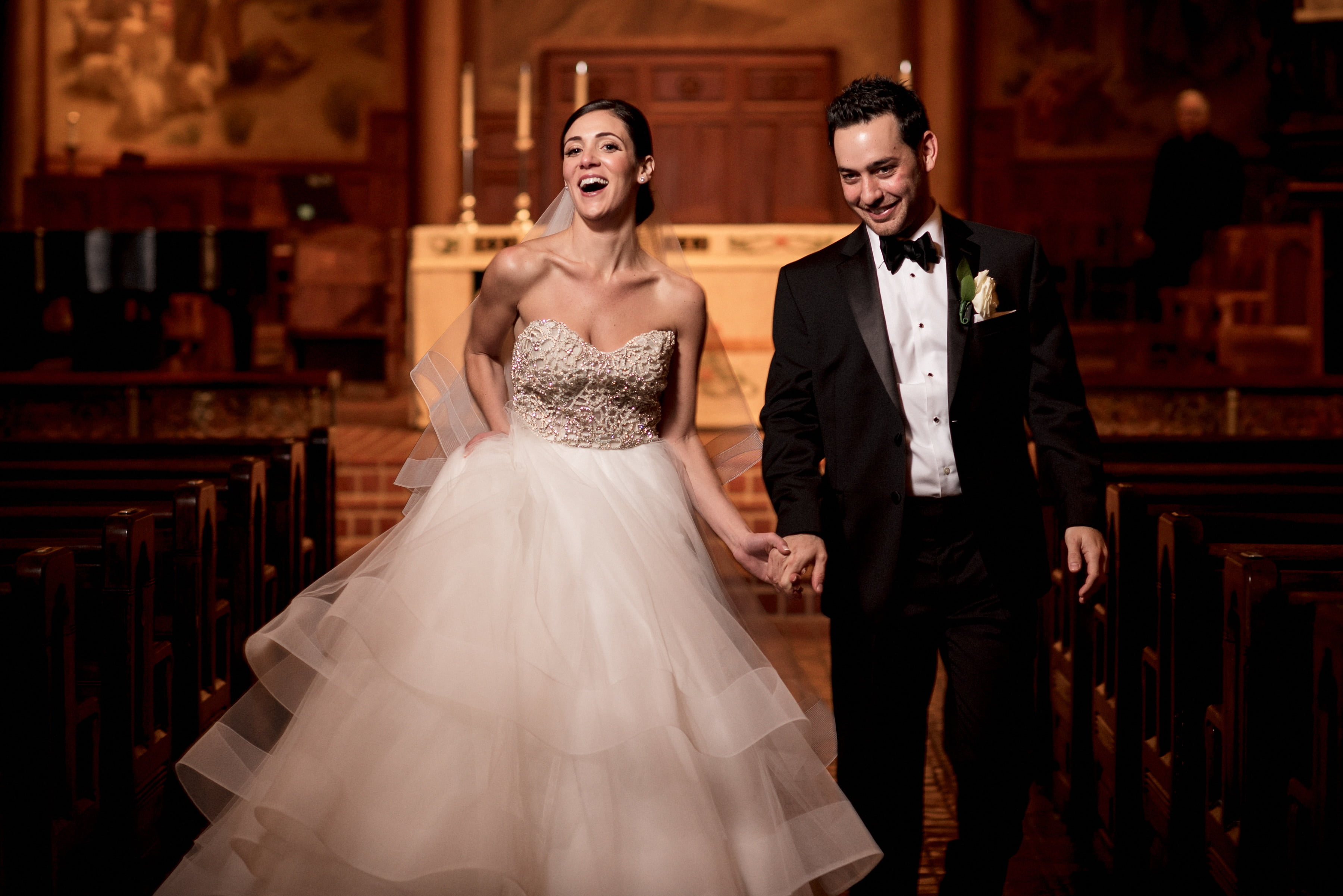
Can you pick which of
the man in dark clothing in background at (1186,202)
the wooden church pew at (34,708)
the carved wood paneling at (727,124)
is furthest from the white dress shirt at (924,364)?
the carved wood paneling at (727,124)

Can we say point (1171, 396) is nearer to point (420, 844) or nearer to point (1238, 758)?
point (1238, 758)

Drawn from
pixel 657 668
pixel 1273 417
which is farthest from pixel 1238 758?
pixel 1273 417

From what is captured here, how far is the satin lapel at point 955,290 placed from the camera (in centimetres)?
255

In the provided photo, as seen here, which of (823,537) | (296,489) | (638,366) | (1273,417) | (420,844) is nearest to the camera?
(420,844)

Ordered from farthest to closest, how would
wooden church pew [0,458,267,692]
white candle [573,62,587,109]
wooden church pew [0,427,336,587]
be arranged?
1. white candle [573,62,587,109]
2. wooden church pew [0,427,336,587]
3. wooden church pew [0,458,267,692]

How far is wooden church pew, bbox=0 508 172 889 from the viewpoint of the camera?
9.86ft

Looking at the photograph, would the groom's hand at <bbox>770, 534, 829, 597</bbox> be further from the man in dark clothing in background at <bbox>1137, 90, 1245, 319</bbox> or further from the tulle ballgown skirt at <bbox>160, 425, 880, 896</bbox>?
the man in dark clothing in background at <bbox>1137, 90, 1245, 319</bbox>

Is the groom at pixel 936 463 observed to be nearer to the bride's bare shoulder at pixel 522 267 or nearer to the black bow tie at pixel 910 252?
the black bow tie at pixel 910 252

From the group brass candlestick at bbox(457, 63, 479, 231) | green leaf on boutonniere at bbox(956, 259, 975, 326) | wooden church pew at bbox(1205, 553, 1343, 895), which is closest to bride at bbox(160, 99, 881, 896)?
green leaf on boutonniere at bbox(956, 259, 975, 326)

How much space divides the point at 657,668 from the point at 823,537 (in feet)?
1.31

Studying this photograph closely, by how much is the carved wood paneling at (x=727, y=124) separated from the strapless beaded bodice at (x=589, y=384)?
9.58 m

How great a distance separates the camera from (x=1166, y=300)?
30.2 feet

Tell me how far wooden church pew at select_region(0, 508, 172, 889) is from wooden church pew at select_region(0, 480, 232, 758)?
0.17 meters

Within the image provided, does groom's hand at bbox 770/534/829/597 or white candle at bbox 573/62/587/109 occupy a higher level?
white candle at bbox 573/62/587/109
